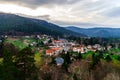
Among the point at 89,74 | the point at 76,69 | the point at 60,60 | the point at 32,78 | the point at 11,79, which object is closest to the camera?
the point at 11,79

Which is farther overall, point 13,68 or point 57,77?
point 57,77

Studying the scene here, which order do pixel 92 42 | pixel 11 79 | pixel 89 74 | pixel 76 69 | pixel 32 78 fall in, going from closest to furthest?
pixel 11 79
pixel 32 78
pixel 89 74
pixel 76 69
pixel 92 42

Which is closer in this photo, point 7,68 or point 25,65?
point 7,68

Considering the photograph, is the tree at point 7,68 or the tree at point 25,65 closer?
the tree at point 7,68

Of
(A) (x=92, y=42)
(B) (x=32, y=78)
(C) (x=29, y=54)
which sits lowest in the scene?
(A) (x=92, y=42)

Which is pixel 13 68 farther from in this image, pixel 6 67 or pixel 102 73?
pixel 102 73

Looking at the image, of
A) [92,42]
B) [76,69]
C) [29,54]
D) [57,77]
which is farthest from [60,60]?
[92,42]

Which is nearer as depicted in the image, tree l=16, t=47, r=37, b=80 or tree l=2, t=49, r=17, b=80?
tree l=2, t=49, r=17, b=80

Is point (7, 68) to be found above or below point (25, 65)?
above
